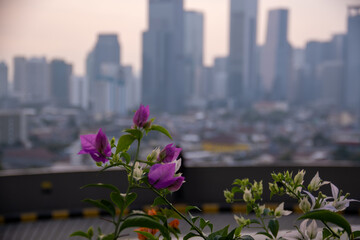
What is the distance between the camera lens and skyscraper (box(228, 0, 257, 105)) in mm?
21109

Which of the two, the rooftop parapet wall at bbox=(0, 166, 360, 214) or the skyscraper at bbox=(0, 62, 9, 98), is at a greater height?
the skyscraper at bbox=(0, 62, 9, 98)

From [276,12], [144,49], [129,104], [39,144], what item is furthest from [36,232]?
[276,12]

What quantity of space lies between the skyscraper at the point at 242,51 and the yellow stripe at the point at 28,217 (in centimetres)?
1485

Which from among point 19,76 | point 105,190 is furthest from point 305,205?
point 19,76

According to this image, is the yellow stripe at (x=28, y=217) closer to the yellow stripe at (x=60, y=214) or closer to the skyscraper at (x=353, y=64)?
the yellow stripe at (x=60, y=214)

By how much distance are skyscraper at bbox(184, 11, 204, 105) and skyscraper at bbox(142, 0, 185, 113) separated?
1.90 feet

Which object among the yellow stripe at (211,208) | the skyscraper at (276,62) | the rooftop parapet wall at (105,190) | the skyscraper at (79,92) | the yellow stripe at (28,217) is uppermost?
the skyscraper at (276,62)

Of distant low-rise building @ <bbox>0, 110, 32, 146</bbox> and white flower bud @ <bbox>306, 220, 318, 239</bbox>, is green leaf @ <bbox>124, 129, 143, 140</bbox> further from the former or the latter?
distant low-rise building @ <bbox>0, 110, 32, 146</bbox>

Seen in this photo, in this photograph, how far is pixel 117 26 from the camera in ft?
84.0

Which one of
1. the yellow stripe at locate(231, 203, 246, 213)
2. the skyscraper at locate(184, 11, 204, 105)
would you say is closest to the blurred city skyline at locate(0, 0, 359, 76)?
the skyscraper at locate(184, 11, 204, 105)

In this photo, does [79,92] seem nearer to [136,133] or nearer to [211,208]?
[211,208]

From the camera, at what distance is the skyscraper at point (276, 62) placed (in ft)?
71.4

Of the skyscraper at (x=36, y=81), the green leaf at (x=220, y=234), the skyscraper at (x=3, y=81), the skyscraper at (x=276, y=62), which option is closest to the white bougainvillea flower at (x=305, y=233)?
the green leaf at (x=220, y=234)

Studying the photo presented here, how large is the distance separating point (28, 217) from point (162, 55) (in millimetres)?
14224
